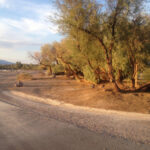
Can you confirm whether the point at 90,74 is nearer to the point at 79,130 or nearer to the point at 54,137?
the point at 79,130

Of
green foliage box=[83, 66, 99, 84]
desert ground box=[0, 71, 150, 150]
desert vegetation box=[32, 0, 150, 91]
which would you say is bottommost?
desert ground box=[0, 71, 150, 150]

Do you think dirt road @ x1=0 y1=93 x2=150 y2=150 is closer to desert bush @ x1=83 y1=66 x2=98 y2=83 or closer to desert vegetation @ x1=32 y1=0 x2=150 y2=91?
desert vegetation @ x1=32 y1=0 x2=150 y2=91

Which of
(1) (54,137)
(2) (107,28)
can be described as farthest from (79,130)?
(2) (107,28)

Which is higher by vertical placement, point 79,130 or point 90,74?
point 90,74

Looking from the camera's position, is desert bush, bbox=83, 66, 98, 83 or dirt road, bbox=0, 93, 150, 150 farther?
desert bush, bbox=83, 66, 98, 83

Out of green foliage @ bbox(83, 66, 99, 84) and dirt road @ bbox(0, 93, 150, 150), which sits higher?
green foliage @ bbox(83, 66, 99, 84)

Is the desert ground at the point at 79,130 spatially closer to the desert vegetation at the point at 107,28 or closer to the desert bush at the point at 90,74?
the desert vegetation at the point at 107,28

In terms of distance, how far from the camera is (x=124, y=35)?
448 inches

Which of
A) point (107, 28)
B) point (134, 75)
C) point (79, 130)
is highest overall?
point (107, 28)

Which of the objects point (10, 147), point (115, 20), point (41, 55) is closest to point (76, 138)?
point (10, 147)

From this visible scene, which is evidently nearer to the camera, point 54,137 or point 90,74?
point 54,137

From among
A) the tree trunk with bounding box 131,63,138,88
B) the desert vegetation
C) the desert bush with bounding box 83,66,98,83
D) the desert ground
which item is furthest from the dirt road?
the desert bush with bounding box 83,66,98,83

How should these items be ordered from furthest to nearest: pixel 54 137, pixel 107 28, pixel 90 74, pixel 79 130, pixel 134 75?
pixel 90 74
pixel 134 75
pixel 107 28
pixel 79 130
pixel 54 137

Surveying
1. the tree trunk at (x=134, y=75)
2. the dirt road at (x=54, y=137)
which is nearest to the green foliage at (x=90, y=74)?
the tree trunk at (x=134, y=75)
